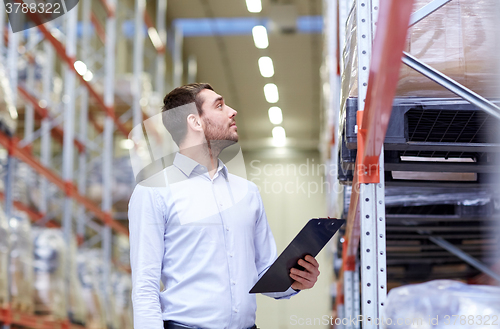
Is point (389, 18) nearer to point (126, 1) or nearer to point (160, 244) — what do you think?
point (160, 244)

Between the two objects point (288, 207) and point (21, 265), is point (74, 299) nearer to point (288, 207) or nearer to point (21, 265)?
point (21, 265)

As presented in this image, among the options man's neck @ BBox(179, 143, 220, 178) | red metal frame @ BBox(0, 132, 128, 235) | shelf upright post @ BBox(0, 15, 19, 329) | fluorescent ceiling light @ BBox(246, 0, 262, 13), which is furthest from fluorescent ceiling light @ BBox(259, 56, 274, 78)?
man's neck @ BBox(179, 143, 220, 178)

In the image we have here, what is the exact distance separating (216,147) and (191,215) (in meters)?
0.42

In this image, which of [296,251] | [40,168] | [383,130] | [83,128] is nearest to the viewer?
[383,130]

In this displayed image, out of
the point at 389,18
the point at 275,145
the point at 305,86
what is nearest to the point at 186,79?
the point at 305,86

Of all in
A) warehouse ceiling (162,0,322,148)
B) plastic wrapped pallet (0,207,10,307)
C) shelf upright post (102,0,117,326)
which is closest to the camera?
plastic wrapped pallet (0,207,10,307)

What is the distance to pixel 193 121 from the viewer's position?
263cm

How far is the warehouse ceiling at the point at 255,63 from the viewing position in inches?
450

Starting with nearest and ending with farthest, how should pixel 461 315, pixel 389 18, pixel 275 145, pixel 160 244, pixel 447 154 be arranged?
pixel 389 18, pixel 461 315, pixel 160 244, pixel 447 154, pixel 275 145

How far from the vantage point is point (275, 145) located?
61.6 feet

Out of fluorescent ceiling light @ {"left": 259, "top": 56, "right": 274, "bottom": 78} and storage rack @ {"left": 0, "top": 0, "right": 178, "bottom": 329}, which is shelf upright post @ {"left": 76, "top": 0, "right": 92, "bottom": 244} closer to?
storage rack @ {"left": 0, "top": 0, "right": 178, "bottom": 329}

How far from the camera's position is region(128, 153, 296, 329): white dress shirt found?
216cm

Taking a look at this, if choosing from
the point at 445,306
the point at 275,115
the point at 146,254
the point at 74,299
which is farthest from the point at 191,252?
the point at 275,115

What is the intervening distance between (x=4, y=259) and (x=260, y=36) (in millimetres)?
8199
